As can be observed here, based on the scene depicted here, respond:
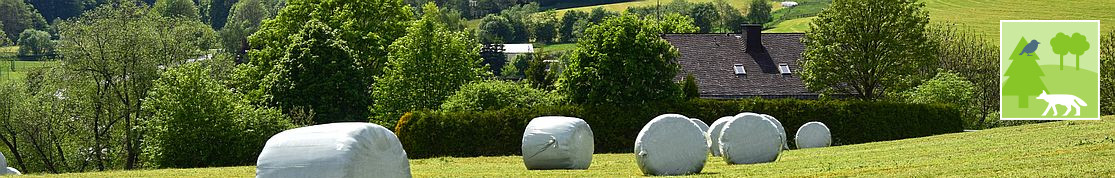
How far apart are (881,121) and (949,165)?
99.5ft

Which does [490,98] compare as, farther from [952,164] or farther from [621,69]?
[952,164]

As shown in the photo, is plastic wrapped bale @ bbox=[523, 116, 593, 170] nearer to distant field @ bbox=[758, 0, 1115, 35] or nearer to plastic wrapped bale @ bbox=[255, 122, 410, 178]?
plastic wrapped bale @ bbox=[255, 122, 410, 178]

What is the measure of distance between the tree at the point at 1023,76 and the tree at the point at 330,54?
87.2ft

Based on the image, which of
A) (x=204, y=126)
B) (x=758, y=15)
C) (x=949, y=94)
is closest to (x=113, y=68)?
(x=204, y=126)

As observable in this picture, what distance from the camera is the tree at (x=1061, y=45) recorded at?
59000 mm

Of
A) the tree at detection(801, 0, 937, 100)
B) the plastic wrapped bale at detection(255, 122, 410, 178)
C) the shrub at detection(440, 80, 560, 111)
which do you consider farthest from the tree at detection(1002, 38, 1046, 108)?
the plastic wrapped bale at detection(255, 122, 410, 178)

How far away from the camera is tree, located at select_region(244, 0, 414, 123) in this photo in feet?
214

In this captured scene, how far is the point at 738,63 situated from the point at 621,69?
22.8 meters

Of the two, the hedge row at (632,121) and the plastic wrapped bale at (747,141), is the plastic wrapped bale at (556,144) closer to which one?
the plastic wrapped bale at (747,141)

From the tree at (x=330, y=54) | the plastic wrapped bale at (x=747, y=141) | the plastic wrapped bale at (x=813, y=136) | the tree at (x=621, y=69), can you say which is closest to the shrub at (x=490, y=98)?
the tree at (x=621, y=69)

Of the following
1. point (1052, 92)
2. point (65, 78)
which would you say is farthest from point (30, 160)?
point (1052, 92)

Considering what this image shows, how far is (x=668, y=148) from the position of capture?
3138 centimetres

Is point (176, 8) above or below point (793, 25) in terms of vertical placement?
above

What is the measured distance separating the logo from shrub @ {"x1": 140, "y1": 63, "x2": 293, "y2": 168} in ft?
92.2
